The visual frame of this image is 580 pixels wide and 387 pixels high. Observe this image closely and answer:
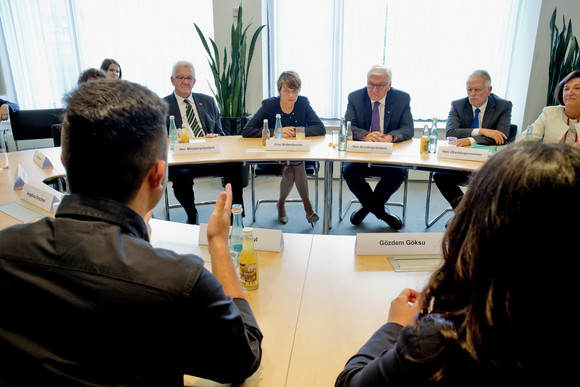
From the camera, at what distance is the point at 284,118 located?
370 centimetres

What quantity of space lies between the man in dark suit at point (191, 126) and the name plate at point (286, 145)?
0.55 meters

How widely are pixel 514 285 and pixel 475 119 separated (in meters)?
3.29

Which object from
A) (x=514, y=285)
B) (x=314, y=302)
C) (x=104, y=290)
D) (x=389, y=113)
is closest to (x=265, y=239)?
(x=314, y=302)

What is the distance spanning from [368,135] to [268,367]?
2677mm

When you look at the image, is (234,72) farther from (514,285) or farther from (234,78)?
(514,285)

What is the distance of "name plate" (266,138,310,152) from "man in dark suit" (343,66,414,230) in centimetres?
63

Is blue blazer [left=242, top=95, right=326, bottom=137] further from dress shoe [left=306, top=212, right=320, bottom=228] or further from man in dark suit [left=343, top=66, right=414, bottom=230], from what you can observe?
dress shoe [left=306, top=212, right=320, bottom=228]

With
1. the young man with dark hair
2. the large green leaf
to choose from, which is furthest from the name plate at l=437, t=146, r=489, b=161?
the large green leaf

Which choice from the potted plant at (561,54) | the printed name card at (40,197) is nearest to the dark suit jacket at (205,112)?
the printed name card at (40,197)

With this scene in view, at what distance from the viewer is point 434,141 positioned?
292cm

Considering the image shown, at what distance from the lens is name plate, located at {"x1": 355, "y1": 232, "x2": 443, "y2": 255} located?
1.42 m

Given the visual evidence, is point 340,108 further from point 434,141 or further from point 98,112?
point 98,112

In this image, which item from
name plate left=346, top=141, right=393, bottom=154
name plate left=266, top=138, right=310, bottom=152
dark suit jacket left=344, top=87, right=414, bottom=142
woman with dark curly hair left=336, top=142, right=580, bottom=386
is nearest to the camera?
woman with dark curly hair left=336, top=142, right=580, bottom=386

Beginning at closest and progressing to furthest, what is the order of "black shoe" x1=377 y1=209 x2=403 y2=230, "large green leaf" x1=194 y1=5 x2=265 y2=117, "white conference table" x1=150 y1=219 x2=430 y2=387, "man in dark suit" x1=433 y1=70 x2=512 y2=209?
1. "white conference table" x1=150 y1=219 x2=430 y2=387
2. "man in dark suit" x1=433 y1=70 x2=512 y2=209
3. "black shoe" x1=377 y1=209 x2=403 y2=230
4. "large green leaf" x1=194 y1=5 x2=265 y2=117
